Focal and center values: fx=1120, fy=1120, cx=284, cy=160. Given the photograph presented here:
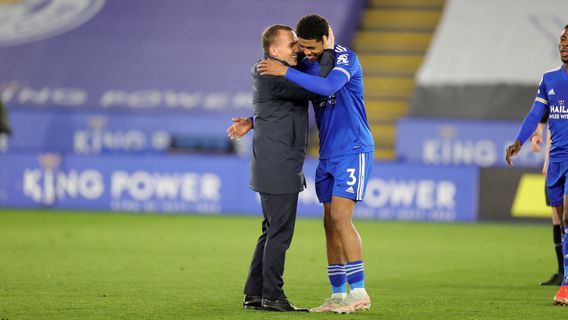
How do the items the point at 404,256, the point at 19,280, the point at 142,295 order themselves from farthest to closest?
1. the point at 404,256
2. the point at 19,280
3. the point at 142,295

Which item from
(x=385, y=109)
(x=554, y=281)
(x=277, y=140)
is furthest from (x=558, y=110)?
(x=385, y=109)

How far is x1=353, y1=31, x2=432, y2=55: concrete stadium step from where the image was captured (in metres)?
27.2

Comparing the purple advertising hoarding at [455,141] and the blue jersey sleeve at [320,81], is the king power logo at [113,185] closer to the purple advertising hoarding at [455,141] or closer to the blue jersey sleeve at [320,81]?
the purple advertising hoarding at [455,141]

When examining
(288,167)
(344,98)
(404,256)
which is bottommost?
(404,256)

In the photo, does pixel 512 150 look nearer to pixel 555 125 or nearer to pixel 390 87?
pixel 555 125

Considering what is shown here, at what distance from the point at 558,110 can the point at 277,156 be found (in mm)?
2658

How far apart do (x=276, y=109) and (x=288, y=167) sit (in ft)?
1.45

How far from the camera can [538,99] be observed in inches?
379

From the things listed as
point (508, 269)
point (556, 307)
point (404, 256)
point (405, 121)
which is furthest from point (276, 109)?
point (405, 121)

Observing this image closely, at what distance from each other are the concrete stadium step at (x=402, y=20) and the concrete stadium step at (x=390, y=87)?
1609 millimetres

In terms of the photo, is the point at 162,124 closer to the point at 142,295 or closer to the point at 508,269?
the point at 508,269

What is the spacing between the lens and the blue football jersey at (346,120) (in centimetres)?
834

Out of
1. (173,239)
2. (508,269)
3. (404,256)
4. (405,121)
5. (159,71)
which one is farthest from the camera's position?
(159,71)

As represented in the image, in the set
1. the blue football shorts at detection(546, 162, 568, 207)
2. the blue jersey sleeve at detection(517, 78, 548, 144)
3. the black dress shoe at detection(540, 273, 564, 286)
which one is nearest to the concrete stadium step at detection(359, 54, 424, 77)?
the black dress shoe at detection(540, 273, 564, 286)
